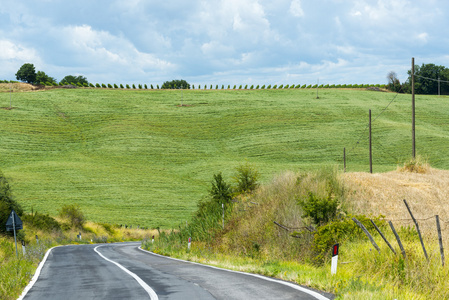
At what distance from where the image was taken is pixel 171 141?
77188mm

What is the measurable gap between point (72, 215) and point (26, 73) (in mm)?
114446

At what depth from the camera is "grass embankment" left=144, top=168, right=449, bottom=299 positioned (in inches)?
385

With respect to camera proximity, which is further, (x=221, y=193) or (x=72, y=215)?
(x=72, y=215)

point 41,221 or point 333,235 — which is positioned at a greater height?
point 333,235

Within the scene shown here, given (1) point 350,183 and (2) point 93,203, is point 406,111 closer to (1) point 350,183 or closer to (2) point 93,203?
(2) point 93,203

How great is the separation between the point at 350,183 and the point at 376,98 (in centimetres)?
9523

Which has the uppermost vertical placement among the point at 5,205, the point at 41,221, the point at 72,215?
the point at 5,205

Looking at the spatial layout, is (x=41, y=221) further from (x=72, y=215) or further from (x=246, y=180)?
(x=246, y=180)

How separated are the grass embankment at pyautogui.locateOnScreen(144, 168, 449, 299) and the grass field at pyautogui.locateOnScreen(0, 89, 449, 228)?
20434 mm

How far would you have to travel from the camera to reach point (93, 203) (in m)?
50.7

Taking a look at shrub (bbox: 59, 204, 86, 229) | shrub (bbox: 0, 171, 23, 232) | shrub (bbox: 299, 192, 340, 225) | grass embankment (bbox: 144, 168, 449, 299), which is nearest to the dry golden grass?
grass embankment (bbox: 144, 168, 449, 299)

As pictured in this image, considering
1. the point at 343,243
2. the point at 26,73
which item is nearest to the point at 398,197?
the point at 343,243

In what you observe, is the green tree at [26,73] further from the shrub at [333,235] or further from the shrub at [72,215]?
the shrub at [333,235]

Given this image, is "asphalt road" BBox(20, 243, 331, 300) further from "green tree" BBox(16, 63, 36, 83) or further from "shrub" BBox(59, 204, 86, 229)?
"green tree" BBox(16, 63, 36, 83)
